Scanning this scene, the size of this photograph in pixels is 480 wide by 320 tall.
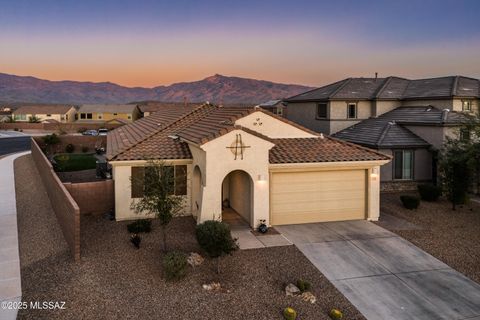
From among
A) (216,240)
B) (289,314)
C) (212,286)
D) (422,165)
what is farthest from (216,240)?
(422,165)

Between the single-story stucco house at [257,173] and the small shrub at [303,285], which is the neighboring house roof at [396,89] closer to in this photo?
the single-story stucco house at [257,173]

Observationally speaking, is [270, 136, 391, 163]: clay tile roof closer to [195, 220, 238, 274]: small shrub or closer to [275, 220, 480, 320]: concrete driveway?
[275, 220, 480, 320]: concrete driveway

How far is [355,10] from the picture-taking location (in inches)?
1251

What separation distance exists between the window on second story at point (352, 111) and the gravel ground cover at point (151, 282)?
20146 mm

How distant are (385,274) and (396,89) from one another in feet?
80.4

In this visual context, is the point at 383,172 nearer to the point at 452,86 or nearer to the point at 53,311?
the point at 452,86

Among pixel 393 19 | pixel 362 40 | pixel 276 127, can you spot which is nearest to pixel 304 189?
pixel 276 127

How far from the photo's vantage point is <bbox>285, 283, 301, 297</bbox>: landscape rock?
1086cm

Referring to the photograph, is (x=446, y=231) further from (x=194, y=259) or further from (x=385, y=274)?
(x=194, y=259)

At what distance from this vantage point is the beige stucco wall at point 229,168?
Answer: 15797mm

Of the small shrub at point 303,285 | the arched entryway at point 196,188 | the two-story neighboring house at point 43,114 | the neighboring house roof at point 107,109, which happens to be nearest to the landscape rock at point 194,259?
the small shrub at point 303,285

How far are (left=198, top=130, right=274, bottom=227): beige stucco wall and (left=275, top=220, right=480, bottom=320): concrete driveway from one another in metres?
1.43

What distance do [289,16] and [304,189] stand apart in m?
20.2

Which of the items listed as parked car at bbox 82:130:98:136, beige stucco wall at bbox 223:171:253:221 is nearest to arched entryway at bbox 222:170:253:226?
beige stucco wall at bbox 223:171:253:221
